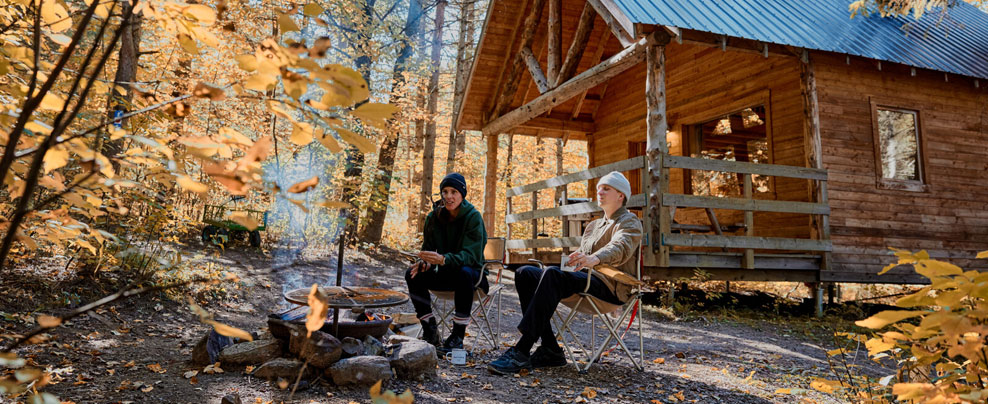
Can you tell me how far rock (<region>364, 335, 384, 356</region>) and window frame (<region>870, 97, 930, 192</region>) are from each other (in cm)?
819

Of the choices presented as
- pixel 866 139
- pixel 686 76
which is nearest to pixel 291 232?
pixel 686 76

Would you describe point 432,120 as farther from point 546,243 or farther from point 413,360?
point 413,360

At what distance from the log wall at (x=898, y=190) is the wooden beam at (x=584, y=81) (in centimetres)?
303

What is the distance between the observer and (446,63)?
2158 cm

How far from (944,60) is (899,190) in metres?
2.18

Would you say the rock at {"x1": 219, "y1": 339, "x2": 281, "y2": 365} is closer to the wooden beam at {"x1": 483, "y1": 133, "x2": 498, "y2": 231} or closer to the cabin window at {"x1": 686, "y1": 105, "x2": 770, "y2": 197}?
the wooden beam at {"x1": 483, "y1": 133, "x2": 498, "y2": 231}

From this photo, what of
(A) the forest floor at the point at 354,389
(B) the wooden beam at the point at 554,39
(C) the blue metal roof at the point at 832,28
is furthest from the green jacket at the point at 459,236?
(B) the wooden beam at the point at 554,39

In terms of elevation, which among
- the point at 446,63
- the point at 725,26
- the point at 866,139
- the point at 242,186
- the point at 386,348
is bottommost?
the point at 386,348

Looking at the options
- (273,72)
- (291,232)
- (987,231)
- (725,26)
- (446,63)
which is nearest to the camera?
(273,72)

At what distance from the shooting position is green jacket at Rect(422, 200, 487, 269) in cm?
461

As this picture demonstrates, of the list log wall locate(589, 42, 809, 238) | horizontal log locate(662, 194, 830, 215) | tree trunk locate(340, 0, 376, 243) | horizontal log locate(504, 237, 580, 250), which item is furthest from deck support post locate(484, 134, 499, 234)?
horizontal log locate(662, 194, 830, 215)

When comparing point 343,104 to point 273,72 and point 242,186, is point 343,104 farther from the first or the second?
point 242,186

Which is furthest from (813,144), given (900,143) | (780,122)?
(900,143)

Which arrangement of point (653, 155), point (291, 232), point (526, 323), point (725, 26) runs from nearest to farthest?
point (526, 323) < point (653, 155) < point (725, 26) < point (291, 232)
